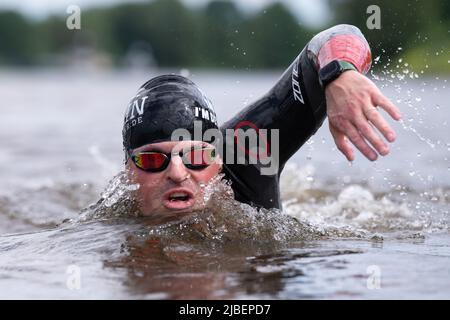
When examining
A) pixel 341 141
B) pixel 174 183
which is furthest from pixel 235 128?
pixel 341 141

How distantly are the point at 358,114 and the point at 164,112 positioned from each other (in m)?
1.49

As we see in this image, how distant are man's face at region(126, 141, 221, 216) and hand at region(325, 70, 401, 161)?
102cm

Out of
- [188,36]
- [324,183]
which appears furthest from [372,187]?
[188,36]

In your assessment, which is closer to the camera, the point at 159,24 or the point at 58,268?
the point at 58,268

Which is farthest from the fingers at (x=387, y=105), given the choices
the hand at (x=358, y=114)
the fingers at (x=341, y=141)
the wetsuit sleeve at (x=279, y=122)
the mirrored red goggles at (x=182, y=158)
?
the mirrored red goggles at (x=182, y=158)

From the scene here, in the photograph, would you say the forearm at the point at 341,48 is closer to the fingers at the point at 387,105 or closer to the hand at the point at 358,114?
the hand at the point at 358,114

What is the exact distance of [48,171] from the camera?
10992 millimetres

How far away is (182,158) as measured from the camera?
4.86 metres

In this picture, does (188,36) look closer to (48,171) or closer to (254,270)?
(48,171)

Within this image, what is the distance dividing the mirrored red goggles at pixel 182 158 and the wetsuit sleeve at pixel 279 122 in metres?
0.46

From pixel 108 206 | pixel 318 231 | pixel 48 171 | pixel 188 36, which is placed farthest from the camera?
pixel 188 36

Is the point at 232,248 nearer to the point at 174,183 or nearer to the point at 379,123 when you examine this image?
→ the point at 174,183

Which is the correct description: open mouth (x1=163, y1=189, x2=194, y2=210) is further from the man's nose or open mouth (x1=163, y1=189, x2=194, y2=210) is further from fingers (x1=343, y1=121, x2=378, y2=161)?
fingers (x1=343, y1=121, x2=378, y2=161)

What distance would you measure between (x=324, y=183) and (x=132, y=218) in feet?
16.6
